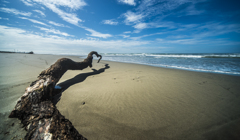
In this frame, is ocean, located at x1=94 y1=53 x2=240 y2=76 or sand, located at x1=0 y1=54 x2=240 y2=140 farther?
ocean, located at x1=94 y1=53 x2=240 y2=76

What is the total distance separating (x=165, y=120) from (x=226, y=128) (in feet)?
3.58

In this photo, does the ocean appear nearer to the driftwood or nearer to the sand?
the sand

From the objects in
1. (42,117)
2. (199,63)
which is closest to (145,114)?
(42,117)

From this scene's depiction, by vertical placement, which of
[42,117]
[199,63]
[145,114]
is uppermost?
[199,63]

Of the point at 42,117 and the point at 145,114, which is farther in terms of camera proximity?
the point at 145,114

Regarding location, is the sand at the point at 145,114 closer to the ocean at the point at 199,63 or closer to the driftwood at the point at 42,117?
the driftwood at the point at 42,117

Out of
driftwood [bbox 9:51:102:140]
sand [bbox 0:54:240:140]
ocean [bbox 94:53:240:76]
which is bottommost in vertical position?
sand [bbox 0:54:240:140]

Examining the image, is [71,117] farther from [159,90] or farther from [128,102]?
[159,90]

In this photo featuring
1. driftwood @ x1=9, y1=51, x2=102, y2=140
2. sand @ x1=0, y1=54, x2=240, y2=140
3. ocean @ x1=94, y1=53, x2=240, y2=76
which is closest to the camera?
driftwood @ x1=9, y1=51, x2=102, y2=140

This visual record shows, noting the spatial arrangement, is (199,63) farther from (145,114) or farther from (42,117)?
(42,117)

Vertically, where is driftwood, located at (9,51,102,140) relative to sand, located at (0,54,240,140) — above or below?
above

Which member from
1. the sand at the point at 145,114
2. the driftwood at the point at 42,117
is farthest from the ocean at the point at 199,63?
the driftwood at the point at 42,117

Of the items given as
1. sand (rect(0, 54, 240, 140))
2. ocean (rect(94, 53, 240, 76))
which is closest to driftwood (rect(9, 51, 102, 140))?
sand (rect(0, 54, 240, 140))

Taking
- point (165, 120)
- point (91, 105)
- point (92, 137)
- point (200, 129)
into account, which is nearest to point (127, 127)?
point (92, 137)
